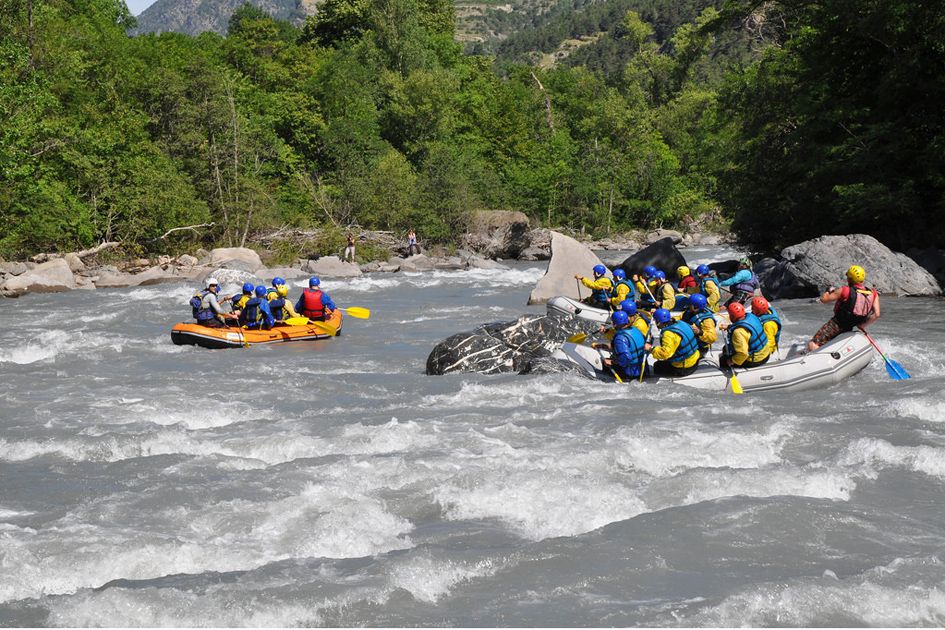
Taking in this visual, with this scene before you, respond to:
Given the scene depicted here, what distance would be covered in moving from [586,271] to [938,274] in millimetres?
7881

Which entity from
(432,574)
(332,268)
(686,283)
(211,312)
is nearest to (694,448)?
(432,574)

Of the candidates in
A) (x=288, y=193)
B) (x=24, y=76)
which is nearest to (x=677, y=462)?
(x=24, y=76)

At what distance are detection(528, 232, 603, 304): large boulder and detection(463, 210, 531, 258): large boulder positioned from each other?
51.8 feet

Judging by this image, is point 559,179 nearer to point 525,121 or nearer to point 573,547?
point 525,121

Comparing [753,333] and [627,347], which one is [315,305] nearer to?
[627,347]

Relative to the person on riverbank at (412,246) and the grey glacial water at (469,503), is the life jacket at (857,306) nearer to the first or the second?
the grey glacial water at (469,503)

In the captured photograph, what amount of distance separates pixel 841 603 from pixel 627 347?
571 centimetres

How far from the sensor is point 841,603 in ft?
16.6

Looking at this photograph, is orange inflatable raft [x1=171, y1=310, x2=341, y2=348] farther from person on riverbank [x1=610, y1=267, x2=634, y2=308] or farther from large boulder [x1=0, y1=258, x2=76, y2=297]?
large boulder [x1=0, y1=258, x2=76, y2=297]

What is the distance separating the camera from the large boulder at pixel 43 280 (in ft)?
73.3

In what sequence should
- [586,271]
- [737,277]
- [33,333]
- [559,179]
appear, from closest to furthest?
[737,277]
[33,333]
[586,271]
[559,179]

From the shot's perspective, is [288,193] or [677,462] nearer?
[677,462]

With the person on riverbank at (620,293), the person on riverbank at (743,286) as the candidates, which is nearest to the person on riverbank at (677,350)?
the person on riverbank at (743,286)

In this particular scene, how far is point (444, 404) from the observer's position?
1005cm
